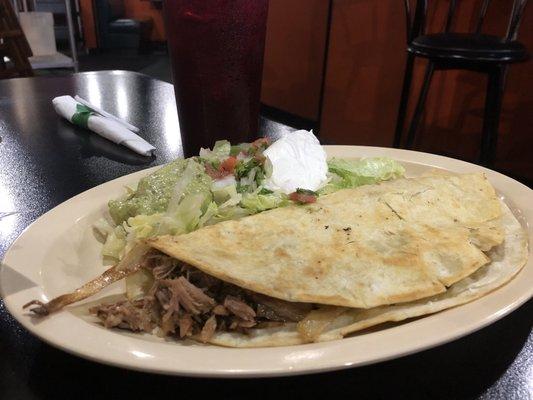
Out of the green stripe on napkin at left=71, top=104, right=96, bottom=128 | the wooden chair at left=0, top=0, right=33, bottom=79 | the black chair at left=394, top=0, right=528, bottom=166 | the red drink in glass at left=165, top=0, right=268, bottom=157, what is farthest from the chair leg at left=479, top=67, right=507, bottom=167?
the wooden chair at left=0, top=0, right=33, bottom=79

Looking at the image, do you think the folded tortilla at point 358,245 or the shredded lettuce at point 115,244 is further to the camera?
the shredded lettuce at point 115,244

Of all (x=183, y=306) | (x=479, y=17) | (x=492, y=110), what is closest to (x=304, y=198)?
(x=183, y=306)

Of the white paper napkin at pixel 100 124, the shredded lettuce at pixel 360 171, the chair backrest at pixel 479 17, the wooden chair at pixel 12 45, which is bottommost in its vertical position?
the wooden chair at pixel 12 45

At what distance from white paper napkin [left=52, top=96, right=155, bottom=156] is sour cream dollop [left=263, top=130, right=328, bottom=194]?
0.59m

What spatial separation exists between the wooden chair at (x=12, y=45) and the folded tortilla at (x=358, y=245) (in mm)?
4771

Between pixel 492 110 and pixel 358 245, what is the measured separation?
1841 mm

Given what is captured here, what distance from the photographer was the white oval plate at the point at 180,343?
2.21 feet

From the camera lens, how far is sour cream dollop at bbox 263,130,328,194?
1354mm

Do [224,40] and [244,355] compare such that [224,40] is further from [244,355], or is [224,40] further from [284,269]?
[244,355]

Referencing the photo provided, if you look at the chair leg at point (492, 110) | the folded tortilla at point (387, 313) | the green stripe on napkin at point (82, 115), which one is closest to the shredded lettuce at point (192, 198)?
the folded tortilla at point (387, 313)

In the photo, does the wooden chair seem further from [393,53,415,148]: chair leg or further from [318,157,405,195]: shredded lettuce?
[318,157,405,195]: shredded lettuce

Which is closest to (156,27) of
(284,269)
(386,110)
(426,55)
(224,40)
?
(386,110)

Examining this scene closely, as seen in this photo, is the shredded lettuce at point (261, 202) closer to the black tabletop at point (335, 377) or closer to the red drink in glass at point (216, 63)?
the red drink in glass at point (216, 63)

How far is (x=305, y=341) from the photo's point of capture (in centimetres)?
81
